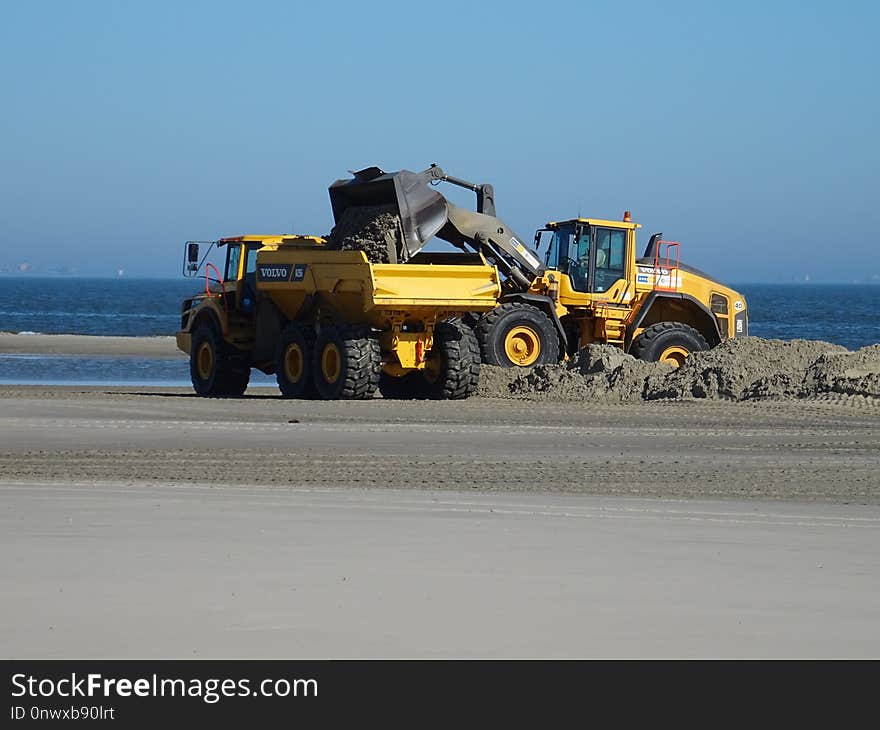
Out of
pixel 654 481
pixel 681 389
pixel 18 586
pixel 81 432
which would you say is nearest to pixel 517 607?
pixel 18 586

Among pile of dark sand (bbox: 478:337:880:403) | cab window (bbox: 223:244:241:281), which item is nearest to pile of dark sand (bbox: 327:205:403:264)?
cab window (bbox: 223:244:241:281)

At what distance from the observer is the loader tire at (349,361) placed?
797 inches

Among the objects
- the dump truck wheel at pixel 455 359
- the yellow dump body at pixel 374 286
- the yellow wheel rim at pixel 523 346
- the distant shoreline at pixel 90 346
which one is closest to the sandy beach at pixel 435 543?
the yellow dump body at pixel 374 286

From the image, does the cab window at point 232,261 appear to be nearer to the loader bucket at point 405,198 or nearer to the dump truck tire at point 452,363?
the loader bucket at point 405,198

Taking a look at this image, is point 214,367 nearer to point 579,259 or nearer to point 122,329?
point 579,259

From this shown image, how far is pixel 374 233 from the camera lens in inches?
826

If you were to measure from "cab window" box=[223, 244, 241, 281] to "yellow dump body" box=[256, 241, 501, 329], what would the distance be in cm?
148

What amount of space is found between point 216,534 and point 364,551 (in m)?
0.99

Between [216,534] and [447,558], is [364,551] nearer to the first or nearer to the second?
[447,558]

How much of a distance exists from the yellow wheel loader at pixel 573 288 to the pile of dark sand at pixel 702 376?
0.40m

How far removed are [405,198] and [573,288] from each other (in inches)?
145

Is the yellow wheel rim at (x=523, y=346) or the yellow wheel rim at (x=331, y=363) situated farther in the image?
the yellow wheel rim at (x=523, y=346)

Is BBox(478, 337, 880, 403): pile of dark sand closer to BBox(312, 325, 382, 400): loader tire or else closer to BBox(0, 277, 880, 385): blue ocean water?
BBox(312, 325, 382, 400): loader tire

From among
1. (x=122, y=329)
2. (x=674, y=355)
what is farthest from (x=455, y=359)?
(x=122, y=329)
